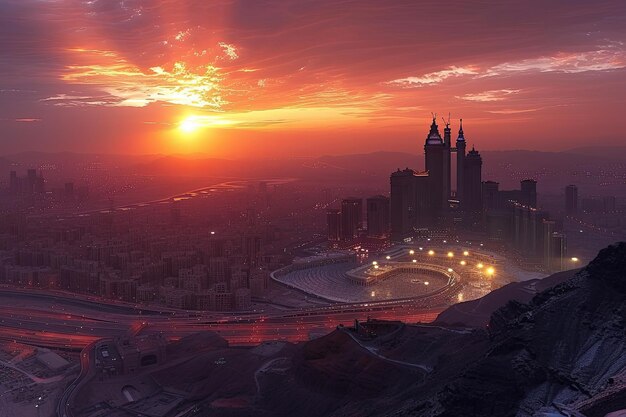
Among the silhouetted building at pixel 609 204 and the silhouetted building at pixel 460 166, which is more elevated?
the silhouetted building at pixel 460 166

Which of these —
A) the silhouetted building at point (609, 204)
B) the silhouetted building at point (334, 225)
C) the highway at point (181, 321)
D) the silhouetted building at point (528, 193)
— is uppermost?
the silhouetted building at point (528, 193)

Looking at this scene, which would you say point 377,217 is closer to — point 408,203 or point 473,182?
point 408,203

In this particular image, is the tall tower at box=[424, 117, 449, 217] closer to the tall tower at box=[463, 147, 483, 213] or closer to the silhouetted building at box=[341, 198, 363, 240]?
the tall tower at box=[463, 147, 483, 213]

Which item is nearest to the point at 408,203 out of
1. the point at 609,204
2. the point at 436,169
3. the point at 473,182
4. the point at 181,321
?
the point at 436,169

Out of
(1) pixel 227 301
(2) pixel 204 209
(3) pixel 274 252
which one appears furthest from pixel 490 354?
(2) pixel 204 209

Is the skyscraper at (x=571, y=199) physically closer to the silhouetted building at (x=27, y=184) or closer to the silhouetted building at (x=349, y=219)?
the silhouetted building at (x=349, y=219)

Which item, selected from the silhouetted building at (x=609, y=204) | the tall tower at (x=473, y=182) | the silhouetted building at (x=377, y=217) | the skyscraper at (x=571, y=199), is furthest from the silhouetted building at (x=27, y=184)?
the silhouetted building at (x=609, y=204)

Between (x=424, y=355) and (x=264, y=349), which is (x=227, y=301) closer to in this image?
(x=264, y=349)
